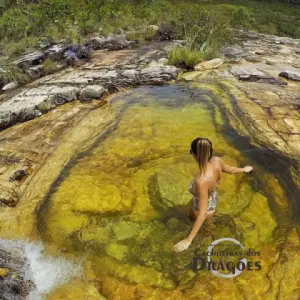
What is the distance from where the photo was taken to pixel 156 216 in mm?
3229

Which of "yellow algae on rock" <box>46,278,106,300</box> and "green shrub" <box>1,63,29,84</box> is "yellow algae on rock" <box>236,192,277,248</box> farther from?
"green shrub" <box>1,63,29,84</box>

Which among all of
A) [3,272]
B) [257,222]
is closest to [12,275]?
[3,272]

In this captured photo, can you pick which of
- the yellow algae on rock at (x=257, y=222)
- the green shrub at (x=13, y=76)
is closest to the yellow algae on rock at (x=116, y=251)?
the yellow algae on rock at (x=257, y=222)

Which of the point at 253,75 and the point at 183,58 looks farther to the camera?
the point at 183,58

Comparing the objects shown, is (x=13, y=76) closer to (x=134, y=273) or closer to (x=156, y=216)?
(x=156, y=216)

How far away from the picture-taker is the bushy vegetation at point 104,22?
30.8 ft

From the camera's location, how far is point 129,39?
11086 millimetres

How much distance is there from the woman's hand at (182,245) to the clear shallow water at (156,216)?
0.30 ft

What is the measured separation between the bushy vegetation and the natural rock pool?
4075 mm

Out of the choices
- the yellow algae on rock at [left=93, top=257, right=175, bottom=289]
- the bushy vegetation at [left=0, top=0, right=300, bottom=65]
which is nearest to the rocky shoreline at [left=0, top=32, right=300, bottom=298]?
the yellow algae on rock at [left=93, top=257, right=175, bottom=289]

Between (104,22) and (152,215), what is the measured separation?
1093 cm

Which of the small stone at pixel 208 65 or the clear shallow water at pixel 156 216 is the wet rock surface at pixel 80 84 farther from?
the clear shallow water at pixel 156 216

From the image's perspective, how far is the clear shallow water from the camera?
252 centimetres

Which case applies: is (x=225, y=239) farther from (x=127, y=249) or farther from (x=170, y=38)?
(x=170, y=38)
